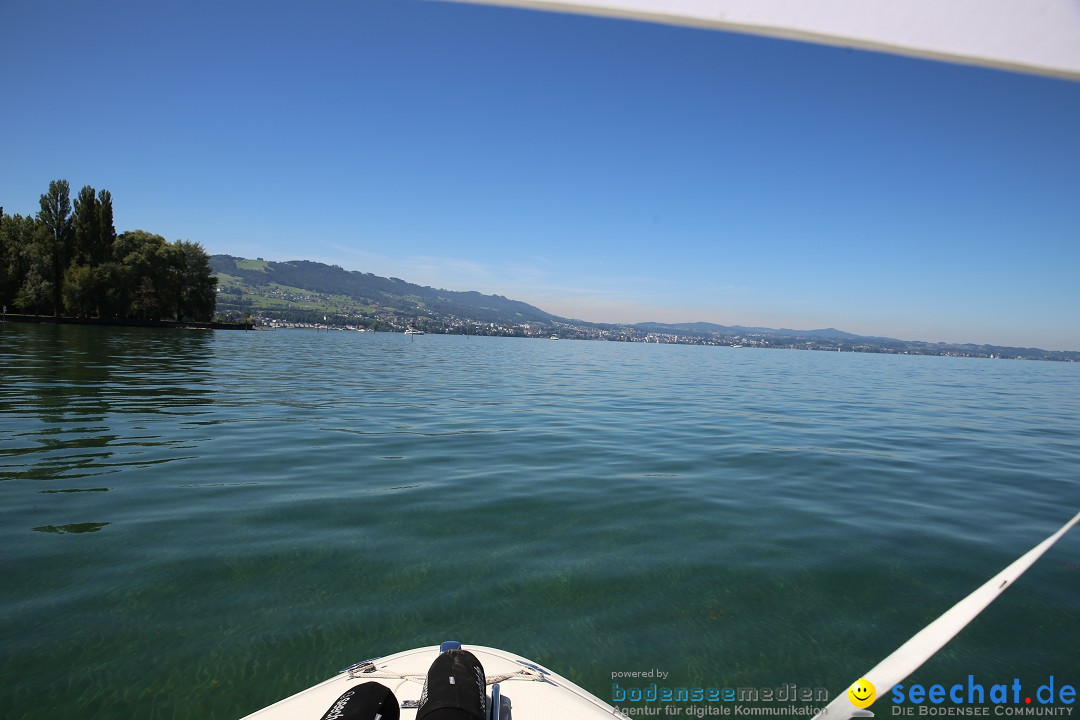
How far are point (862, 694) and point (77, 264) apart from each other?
98831 mm

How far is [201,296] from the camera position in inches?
3364

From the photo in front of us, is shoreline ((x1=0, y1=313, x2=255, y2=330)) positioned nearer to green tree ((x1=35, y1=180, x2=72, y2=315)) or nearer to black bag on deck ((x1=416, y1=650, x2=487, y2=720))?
green tree ((x1=35, y1=180, x2=72, y2=315))

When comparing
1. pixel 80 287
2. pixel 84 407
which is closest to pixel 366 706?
pixel 84 407

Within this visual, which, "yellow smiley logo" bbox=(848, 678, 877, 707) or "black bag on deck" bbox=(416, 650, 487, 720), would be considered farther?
"yellow smiley logo" bbox=(848, 678, 877, 707)

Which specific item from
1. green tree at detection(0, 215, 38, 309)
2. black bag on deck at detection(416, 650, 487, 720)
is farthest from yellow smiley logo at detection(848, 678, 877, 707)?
green tree at detection(0, 215, 38, 309)

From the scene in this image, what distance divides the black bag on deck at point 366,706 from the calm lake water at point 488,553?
186cm

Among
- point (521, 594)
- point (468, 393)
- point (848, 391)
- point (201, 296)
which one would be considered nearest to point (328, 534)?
→ point (521, 594)

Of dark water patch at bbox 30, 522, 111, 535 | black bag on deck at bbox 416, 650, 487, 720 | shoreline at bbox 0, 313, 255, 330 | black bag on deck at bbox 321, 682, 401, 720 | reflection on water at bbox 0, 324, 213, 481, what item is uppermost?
shoreline at bbox 0, 313, 255, 330

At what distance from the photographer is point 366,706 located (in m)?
2.41

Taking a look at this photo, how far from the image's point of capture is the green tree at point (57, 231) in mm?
70812

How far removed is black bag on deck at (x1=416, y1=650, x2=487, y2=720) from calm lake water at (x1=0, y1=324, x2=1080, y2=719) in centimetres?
181

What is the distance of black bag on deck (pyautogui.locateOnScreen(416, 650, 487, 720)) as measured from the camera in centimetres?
227

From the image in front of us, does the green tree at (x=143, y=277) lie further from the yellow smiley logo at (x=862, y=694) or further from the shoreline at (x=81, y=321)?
the yellow smiley logo at (x=862, y=694)

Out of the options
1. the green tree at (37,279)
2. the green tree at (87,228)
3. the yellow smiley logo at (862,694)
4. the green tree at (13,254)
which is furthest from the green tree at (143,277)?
the yellow smiley logo at (862,694)
